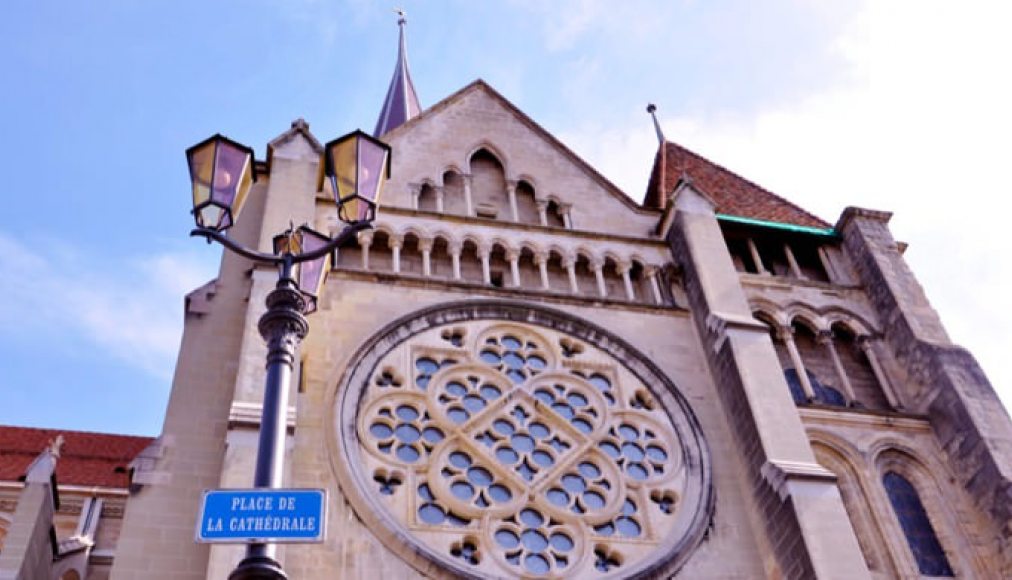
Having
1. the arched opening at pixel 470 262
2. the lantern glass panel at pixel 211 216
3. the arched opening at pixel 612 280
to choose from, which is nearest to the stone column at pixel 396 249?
the arched opening at pixel 470 262

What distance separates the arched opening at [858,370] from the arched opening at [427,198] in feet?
23.3

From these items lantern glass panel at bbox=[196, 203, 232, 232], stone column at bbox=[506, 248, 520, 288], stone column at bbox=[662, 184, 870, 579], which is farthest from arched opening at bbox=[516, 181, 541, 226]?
lantern glass panel at bbox=[196, 203, 232, 232]

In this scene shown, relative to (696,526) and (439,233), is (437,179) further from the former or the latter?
(696,526)

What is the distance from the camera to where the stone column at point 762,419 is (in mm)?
11234

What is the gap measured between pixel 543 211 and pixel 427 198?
2.03m

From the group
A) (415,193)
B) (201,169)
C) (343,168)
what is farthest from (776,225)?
(201,169)

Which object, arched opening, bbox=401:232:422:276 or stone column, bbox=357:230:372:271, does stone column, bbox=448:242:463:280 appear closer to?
arched opening, bbox=401:232:422:276

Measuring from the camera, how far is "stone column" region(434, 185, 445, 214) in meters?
16.0

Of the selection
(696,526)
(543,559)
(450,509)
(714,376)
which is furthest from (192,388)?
(714,376)

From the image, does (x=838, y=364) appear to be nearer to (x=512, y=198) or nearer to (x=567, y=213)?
(x=567, y=213)

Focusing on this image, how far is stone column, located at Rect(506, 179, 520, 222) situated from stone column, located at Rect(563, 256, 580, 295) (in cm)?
130

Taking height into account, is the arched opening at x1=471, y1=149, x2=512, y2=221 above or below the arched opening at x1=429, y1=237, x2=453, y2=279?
above

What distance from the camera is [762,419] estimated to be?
12789 mm

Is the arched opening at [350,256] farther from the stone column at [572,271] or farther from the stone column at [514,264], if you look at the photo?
the stone column at [572,271]
